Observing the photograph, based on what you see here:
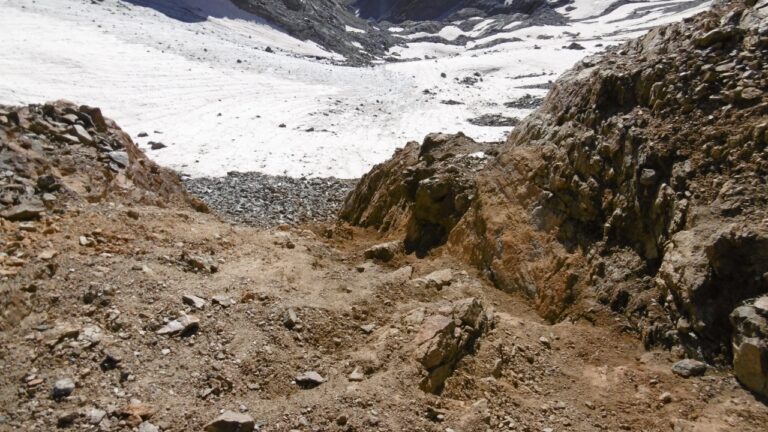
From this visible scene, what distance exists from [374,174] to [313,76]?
2854 cm

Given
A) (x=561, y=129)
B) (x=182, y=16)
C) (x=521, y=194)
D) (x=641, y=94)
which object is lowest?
(x=521, y=194)

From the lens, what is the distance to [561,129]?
891 cm

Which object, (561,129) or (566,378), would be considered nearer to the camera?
(566,378)

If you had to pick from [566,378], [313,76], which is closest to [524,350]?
[566,378]

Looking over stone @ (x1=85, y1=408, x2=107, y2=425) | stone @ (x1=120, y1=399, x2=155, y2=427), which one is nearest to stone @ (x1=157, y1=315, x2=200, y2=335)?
stone @ (x1=120, y1=399, x2=155, y2=427)

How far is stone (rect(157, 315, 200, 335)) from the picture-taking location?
597 centimetres

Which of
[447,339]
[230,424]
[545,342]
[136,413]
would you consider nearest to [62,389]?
[136,413]

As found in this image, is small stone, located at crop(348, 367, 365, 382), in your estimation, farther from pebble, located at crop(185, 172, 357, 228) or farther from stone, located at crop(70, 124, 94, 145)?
pebble, located at crop(185, 172, 357, 228)

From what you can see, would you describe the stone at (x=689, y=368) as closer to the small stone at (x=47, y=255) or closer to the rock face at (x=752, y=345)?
the rock face at (x=752, y=345)

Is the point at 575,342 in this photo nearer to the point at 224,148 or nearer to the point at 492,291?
the point at 492,291

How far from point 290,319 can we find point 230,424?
177cm

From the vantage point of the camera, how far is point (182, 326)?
6.05 m

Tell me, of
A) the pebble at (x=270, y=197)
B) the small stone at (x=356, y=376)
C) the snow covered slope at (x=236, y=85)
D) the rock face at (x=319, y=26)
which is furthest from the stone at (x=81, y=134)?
the rock face at (x=319, y=26)

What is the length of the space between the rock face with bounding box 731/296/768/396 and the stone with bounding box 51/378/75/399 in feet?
20.3
